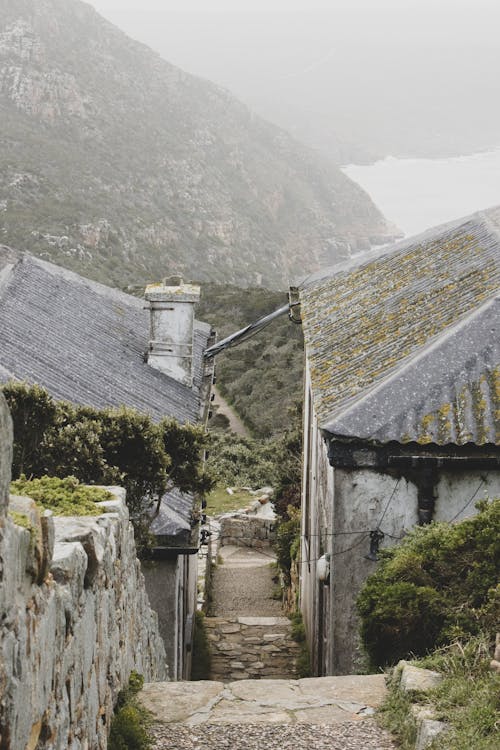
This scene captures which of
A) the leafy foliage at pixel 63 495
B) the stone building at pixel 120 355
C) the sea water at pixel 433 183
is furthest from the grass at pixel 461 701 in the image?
the sea water at pixel 433 183

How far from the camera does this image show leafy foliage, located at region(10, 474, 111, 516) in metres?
5.90

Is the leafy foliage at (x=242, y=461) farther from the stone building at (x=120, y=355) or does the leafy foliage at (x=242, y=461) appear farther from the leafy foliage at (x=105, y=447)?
the leafy foliage at (x=105, y=447)

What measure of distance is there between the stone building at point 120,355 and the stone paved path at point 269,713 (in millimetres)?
3534

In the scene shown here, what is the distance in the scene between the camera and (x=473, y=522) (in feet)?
26.4

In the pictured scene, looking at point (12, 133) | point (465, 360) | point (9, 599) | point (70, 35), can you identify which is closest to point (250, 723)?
→ point (9, 599)

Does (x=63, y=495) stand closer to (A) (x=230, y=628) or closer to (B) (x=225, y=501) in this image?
(A) (x=230, y=628)

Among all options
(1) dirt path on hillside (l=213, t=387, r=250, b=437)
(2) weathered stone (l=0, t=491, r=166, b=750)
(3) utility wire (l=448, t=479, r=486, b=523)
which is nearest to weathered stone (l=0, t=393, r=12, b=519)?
(2) weathered stone (l=0, t=491, r=166, b=750)

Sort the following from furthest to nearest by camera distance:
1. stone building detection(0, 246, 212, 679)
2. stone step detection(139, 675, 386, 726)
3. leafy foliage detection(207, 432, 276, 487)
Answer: leafy foliage detection(207, 432, 276, 487), stone building detection(0, 246, 212, 679), stone step detection(139, 675, 386, 726)

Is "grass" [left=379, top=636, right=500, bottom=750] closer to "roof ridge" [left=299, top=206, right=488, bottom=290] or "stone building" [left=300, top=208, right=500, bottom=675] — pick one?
"stone building" [left=300, top=208, right=500, bottom=675]

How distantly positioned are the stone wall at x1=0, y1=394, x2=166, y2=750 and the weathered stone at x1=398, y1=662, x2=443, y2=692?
2.04m

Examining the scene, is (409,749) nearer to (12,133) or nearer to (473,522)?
(473,522)

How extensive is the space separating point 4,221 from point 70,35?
43.4 m

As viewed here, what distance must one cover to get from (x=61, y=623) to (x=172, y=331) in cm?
1355

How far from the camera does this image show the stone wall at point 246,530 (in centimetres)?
2639
